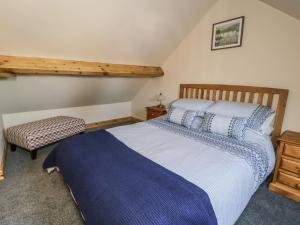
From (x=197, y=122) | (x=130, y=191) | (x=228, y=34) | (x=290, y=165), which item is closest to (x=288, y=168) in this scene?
(x=290, y=165)

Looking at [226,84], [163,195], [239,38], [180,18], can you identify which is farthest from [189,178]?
[180,18]

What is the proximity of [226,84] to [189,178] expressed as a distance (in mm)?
1925

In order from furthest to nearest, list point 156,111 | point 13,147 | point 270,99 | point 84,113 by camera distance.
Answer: point 84,113 → point 156,111 → point 13,147 → point 270,99

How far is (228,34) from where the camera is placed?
8.45 ft

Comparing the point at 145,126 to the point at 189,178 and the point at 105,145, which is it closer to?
the point at 105,145

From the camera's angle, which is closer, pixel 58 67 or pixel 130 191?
pixel 130 191

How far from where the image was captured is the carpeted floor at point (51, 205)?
5.18 feet

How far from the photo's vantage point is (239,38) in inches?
96.7

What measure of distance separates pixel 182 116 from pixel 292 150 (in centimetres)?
128

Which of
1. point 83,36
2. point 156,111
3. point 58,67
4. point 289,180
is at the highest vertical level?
point 83,36

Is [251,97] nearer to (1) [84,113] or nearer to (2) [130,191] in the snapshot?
(2) [130,191]

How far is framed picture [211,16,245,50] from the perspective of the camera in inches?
96.2

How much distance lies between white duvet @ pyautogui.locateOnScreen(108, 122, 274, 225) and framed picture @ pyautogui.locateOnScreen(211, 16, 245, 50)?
1.50m

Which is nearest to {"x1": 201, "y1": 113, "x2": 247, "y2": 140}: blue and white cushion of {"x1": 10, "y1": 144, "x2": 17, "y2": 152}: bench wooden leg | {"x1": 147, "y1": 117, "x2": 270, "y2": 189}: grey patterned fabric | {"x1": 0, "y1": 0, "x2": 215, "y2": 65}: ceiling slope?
{"x1": 147, "y1": 117, "x2": 270, "y2": 189}: grey patterned fabric
